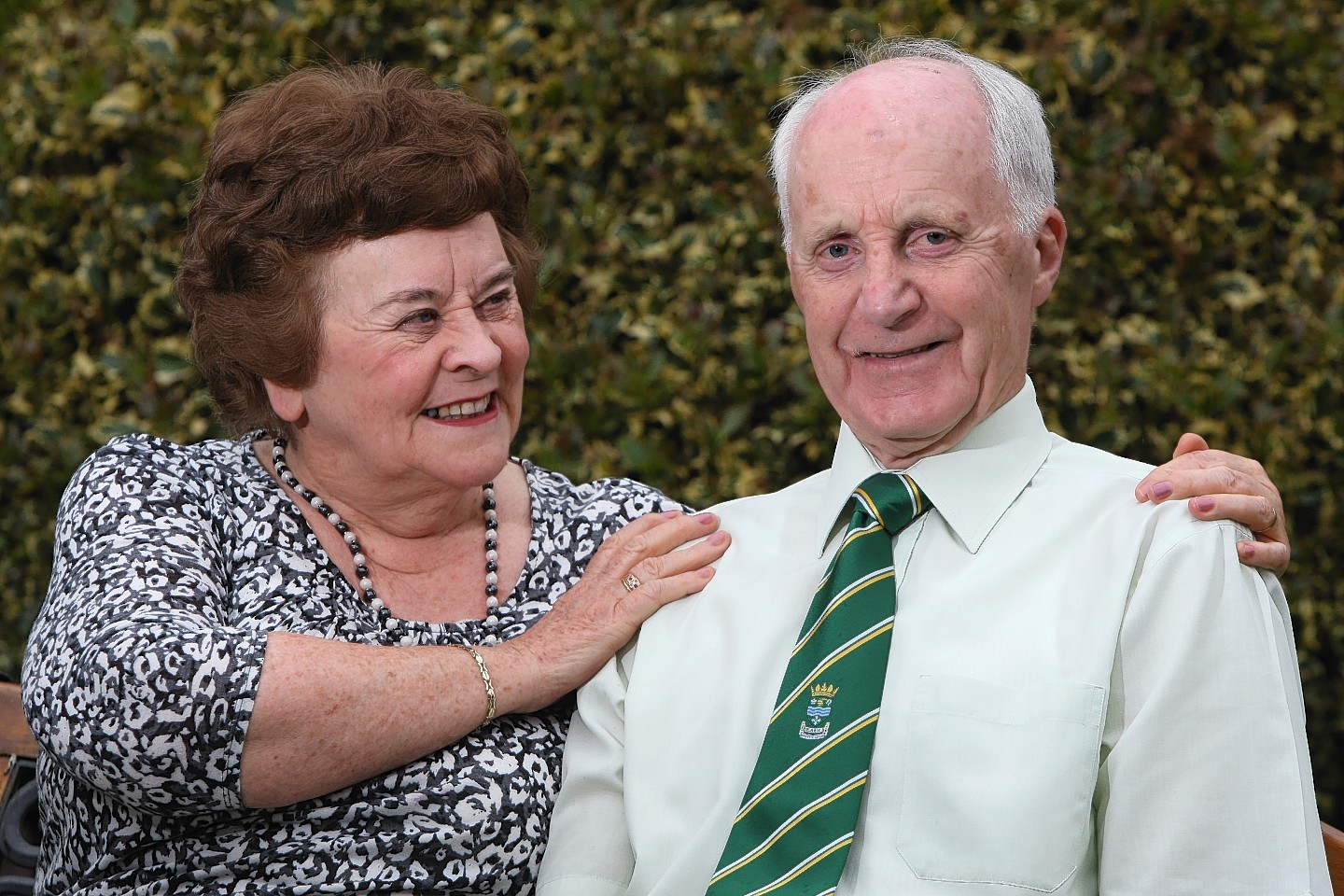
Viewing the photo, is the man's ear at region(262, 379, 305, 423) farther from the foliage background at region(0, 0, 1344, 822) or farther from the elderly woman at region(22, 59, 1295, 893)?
the foliage background at region(0, 0, 1344, 822)

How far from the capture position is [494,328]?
2801 millimetres

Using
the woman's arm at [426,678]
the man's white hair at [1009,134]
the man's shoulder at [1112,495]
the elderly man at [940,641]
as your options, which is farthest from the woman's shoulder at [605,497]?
the man's shoulder at [1112,495]

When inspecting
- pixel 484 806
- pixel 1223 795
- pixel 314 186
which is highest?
pixel 314 186

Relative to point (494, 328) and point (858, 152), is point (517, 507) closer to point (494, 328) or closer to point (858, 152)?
point (494, 328)

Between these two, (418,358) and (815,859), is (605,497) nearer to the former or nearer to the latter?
(418,358)

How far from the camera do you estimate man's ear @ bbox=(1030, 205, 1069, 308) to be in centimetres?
245

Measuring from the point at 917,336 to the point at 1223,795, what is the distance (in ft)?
2.76

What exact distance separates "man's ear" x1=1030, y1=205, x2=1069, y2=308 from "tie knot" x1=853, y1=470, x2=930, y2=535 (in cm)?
39

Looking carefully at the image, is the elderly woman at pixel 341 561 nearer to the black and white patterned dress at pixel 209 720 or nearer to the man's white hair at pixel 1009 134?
the black and white patterned dress at pixel 209 720

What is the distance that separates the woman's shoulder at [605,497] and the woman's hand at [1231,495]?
108 centimetres

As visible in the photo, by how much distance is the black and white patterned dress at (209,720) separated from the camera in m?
2.30

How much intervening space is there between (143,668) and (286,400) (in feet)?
2.39

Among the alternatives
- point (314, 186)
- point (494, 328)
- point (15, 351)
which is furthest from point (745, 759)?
point (15, 351)

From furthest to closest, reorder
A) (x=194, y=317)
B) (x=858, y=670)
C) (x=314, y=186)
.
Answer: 1. (x=194, y=317)
2. (x=314, y=186)
3. (x=858, y=670)
